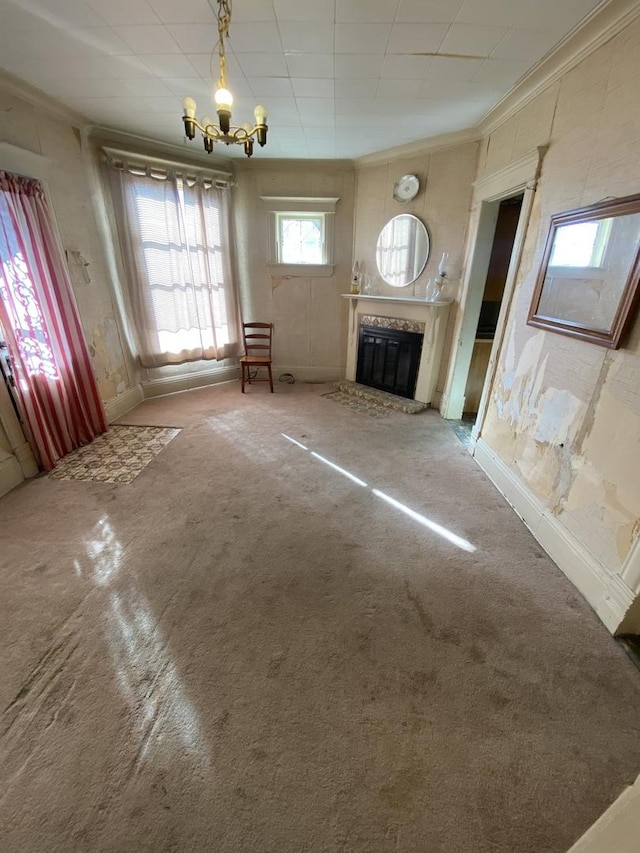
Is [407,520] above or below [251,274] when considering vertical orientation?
below

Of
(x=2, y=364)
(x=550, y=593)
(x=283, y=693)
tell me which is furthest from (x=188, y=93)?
(x=550, y=593)

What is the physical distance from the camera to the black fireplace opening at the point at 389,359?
4070 mm

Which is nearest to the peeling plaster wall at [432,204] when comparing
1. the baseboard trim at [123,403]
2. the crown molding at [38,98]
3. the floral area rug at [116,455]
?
the crown molding at [38,98]

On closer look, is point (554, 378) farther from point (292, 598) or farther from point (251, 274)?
point (251, 274)

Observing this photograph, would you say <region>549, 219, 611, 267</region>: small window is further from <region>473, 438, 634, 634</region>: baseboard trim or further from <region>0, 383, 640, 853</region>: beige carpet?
<region>0, 383, 640, 853</region>: beige carpet

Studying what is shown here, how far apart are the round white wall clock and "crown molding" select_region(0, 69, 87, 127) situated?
2.97 m

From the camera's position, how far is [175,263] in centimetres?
400

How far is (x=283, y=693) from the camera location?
1.33 metres

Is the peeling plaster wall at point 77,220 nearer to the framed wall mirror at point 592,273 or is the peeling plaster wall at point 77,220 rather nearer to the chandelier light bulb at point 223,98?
the chandelier light bulb at point 223,98

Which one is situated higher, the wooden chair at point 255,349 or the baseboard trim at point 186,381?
the wooden chair at point 255,349

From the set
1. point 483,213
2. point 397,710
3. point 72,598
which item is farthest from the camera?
Result: point 483,213

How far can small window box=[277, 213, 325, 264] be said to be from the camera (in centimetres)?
446

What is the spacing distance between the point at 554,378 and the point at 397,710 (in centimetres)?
193

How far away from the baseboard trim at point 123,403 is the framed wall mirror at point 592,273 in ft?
12.6
